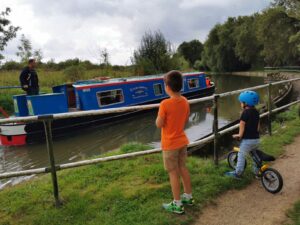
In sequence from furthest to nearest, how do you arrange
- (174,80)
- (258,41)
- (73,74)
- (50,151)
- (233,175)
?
(258,41)
(73,74)
(233,175)
(50,151)
(174,80)

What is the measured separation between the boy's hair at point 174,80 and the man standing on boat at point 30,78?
8412 mm

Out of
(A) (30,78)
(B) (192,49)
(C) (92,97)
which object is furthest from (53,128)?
(B) (192,49)

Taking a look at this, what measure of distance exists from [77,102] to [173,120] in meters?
10.8

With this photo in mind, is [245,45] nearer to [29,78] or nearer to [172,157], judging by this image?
[29,78]

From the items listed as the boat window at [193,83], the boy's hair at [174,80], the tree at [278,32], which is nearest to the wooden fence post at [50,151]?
the boy's hair at [174,80]

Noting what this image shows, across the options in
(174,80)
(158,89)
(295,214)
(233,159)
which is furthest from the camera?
(158,89)

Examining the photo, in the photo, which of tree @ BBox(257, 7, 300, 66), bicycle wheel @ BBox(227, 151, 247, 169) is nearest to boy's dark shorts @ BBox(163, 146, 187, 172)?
bicycle wheel @ BBox(227, 151, 247, 169)

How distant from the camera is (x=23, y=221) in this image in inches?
140

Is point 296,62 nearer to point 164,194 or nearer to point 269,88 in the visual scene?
point 269,88

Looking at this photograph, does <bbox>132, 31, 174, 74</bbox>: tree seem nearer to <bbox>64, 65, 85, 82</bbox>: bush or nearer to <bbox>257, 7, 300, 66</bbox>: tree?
<bbox>64, 65, 85, 82</bbox>: bush

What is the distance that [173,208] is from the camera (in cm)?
354

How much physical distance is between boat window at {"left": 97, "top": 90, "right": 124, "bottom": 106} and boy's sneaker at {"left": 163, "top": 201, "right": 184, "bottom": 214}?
1064 cm

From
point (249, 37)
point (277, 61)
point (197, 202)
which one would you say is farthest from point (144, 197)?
point (249, 37)

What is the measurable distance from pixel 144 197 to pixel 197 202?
2.07 ft
